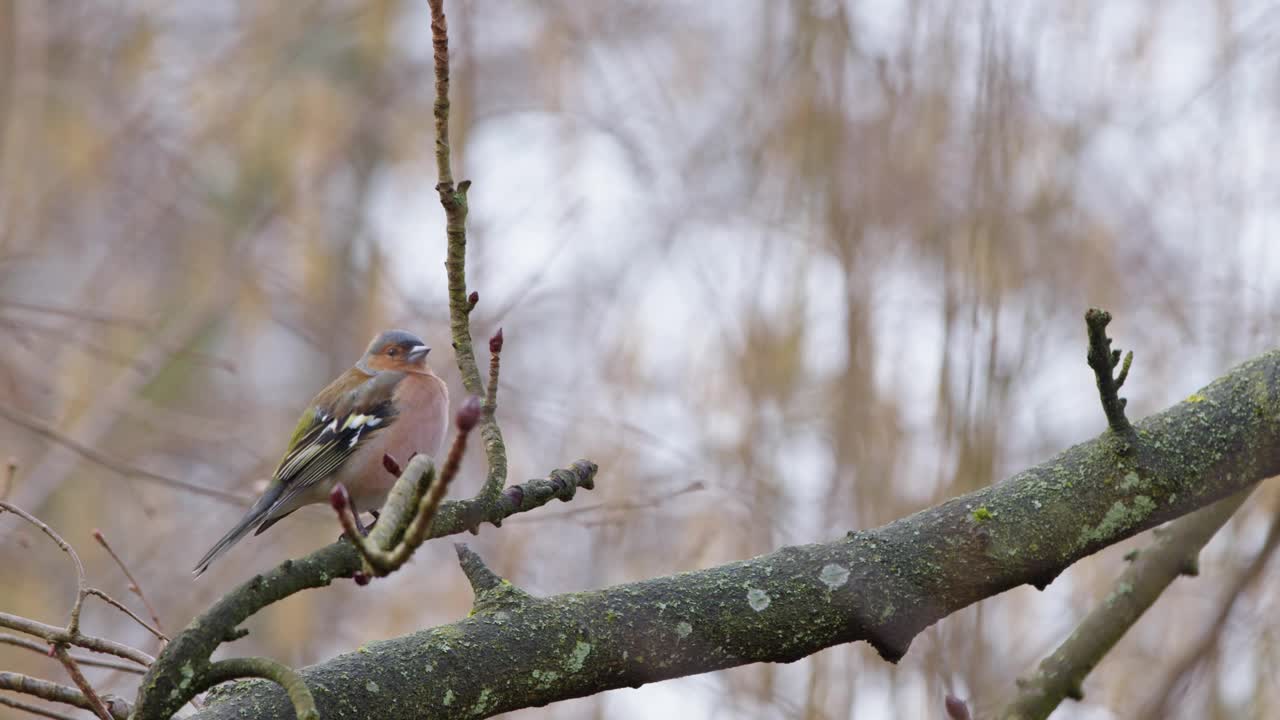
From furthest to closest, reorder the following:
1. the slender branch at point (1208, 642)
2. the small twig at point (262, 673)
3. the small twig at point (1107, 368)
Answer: the slender branch at point (1208, 642) → the small twig at point (1107, 368) → the small twig at point (262, 673)

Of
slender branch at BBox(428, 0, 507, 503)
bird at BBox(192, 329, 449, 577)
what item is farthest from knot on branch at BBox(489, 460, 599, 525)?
bird at BBox(192, 329, 449, 577)

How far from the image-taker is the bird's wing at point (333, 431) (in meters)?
4.60

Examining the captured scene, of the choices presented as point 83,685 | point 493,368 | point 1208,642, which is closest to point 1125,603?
point 1208,642

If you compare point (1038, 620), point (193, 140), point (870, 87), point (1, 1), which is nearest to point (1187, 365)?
point (1038, 620)

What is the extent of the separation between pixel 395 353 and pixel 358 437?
2.28 ft

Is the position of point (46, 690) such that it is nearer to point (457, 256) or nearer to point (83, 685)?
point (83, 685)

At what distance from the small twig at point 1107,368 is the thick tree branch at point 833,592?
68mm

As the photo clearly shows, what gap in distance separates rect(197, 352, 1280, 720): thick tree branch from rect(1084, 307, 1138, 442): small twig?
7 centimetres

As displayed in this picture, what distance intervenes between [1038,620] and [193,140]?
6.65m

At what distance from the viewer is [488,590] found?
2.33 metres

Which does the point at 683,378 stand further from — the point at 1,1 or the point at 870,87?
the point at 1,1

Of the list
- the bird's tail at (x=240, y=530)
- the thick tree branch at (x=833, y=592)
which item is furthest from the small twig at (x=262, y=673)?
the bird's tail at (x=240, y=530)

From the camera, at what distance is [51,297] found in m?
11.2

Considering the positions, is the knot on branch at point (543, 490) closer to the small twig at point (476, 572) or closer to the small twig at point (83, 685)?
the small twig at point (476, 572)
